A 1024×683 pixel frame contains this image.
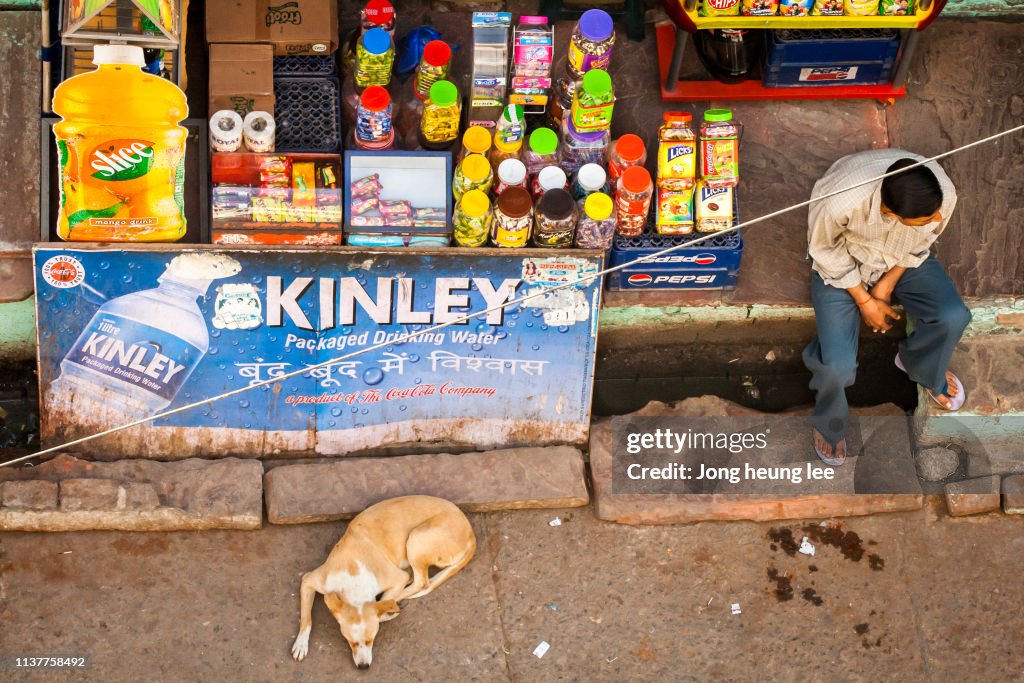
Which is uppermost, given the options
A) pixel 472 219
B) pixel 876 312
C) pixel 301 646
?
pixel 472 219

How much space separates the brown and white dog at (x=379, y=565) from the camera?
15.0 ft

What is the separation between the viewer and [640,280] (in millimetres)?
5066

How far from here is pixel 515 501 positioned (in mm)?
4965

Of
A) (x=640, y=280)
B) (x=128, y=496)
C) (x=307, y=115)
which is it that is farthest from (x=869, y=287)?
(x=128, y=496)

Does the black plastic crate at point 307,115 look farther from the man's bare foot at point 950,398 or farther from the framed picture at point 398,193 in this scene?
the man's bare foot at point 950,398

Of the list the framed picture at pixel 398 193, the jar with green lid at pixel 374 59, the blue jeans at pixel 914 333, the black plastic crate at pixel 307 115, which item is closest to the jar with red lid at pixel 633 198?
the framed picture at pixel 398 193

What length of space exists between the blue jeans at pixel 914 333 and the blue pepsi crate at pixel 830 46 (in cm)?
91

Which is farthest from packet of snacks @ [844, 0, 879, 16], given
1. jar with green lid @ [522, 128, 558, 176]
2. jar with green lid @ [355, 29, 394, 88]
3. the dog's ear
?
the dog's ear

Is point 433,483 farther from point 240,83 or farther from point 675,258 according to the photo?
point 240,83

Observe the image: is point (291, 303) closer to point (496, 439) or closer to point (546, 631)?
point (496, 439)

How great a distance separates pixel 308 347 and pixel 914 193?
96.3 inches

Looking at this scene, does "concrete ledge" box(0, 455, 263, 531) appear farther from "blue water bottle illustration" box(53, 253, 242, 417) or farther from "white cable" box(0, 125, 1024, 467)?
"blue water bottle illustration" box(53, 253, 242, 417)

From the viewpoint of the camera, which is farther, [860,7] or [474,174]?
[860,7]

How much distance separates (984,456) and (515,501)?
2.06m
